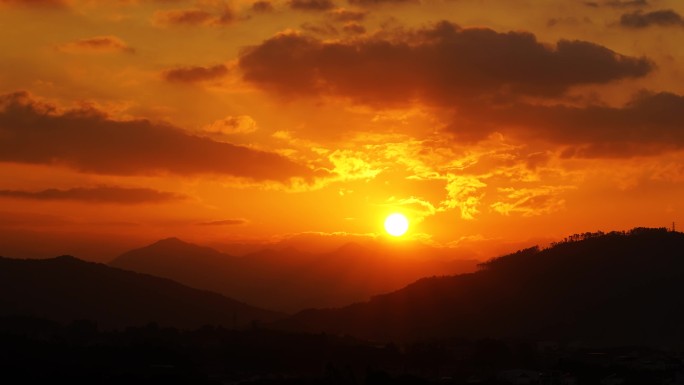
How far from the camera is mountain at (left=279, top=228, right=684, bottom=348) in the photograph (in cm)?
15988

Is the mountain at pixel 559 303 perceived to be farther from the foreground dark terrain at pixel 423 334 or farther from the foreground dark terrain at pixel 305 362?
the foreground dark terrain at pixel 305 362

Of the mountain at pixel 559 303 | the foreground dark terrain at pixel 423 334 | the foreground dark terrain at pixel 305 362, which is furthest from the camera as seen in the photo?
the mountain at pixel 559 303

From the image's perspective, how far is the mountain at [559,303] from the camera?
160m

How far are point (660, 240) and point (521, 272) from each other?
29.5m

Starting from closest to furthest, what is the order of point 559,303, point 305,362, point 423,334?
point 305,362 < point 423,334 < point 559,303

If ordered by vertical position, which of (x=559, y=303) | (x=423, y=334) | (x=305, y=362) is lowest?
(x=305, y=362)

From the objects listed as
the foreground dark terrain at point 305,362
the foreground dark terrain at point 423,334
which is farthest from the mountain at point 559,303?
the foreground dark terrain at point 305,362

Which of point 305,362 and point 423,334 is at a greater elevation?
point 423,334

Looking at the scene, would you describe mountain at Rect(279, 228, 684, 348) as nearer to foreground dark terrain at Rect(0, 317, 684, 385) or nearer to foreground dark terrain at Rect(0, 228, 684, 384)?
foreground dark terrain at Rect(0, 228, 684, 384)

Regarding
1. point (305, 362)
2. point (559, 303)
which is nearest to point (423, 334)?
point (559, 303)

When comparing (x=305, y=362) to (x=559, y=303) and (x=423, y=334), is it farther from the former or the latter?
(x=559, y=303)

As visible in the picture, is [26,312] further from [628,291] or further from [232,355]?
[628,291]

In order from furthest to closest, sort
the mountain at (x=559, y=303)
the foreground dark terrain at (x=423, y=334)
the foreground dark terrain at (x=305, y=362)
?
the mountain at (x=559, y=303)
the foreground dark terrain at (x=423, y=334)
the foreground dark terrain at (x=305, y=362)

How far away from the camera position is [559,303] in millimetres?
176000
